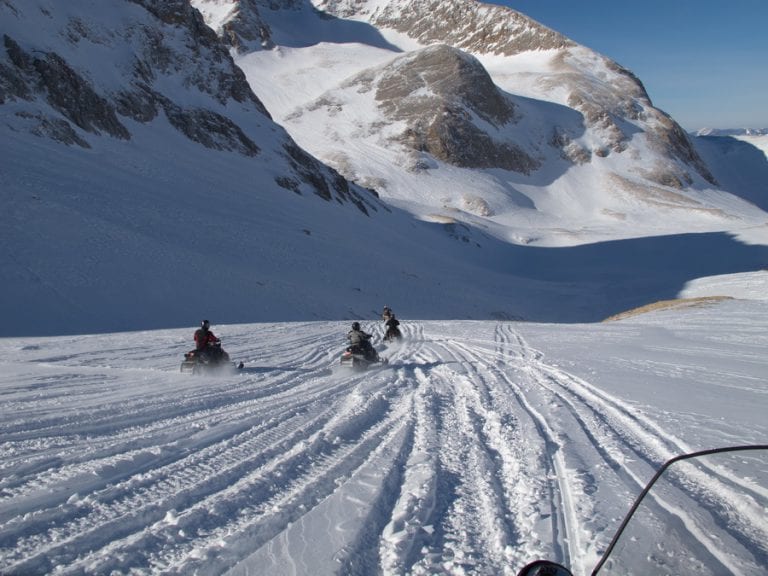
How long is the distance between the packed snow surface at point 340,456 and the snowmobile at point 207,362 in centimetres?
27

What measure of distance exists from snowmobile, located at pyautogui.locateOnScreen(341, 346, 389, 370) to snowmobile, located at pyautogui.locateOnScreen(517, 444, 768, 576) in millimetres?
8754

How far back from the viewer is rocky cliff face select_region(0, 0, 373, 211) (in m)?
32.1

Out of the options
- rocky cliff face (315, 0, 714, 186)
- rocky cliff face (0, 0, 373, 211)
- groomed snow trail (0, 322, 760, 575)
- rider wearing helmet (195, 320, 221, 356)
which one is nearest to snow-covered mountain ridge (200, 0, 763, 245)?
rocky cliff face (315, 0, 714, 186)

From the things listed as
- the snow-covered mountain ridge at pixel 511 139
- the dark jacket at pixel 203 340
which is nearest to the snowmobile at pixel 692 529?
the dark jacket at pixel 203 340

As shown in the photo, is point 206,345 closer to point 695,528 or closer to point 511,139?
point 695,528

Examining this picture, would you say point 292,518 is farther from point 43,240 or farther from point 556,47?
point 556,47

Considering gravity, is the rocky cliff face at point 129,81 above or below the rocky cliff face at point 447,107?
below

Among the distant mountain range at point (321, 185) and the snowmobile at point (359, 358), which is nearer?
the snowmobile at point (359, 358)

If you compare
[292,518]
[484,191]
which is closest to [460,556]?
[292,518]

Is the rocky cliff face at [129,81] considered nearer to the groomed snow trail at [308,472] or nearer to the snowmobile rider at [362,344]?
the snowmobile rider at [362,344]

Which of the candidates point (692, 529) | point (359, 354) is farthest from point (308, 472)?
point (359, 354)

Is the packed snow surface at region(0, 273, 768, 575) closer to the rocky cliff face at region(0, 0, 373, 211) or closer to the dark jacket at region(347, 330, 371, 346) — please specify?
the dark jacket at region(347, 330, 371, 346)

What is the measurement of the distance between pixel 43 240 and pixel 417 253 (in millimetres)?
27639

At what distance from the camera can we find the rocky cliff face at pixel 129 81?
32.1 meters
